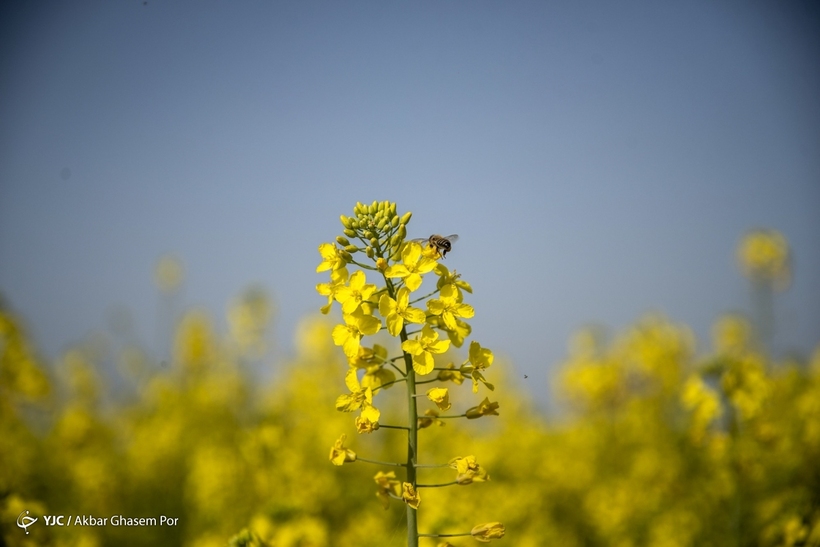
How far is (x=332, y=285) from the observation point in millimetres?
2117

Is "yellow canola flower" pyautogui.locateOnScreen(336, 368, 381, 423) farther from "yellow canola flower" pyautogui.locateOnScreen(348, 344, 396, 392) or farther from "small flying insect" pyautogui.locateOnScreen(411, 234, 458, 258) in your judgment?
"small flying insect" pyautogui.locateOnScreen(411, 234, 458, 258)

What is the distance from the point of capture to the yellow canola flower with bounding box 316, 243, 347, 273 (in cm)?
212

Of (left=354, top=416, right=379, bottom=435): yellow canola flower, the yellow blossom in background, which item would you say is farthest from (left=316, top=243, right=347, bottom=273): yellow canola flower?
the yellow blossom in background

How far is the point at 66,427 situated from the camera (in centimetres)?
719

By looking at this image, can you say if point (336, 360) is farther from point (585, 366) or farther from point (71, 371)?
point (71, 371)

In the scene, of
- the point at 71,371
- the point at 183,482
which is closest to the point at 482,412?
Result: the point at 183,482

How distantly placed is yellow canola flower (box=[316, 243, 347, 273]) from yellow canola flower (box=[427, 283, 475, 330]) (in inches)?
14.7

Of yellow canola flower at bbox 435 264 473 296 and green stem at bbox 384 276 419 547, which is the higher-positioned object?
yellow canola flower at bbox 435 264 473 296

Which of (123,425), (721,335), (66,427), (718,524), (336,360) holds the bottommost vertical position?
(718,524)

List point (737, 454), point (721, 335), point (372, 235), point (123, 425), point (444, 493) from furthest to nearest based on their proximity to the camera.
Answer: point (721, 335) < point (123, 425) < point (444, 493) < point (737, 454) < point (372, 235)

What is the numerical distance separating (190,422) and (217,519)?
3.79 meters

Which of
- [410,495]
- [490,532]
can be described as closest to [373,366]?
[410,495]

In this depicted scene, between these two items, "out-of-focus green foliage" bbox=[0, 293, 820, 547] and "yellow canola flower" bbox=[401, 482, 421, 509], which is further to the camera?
"out-of-focus green foliage" bbox=[0, 293, 820, 547]

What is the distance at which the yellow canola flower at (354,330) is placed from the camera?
204cm
